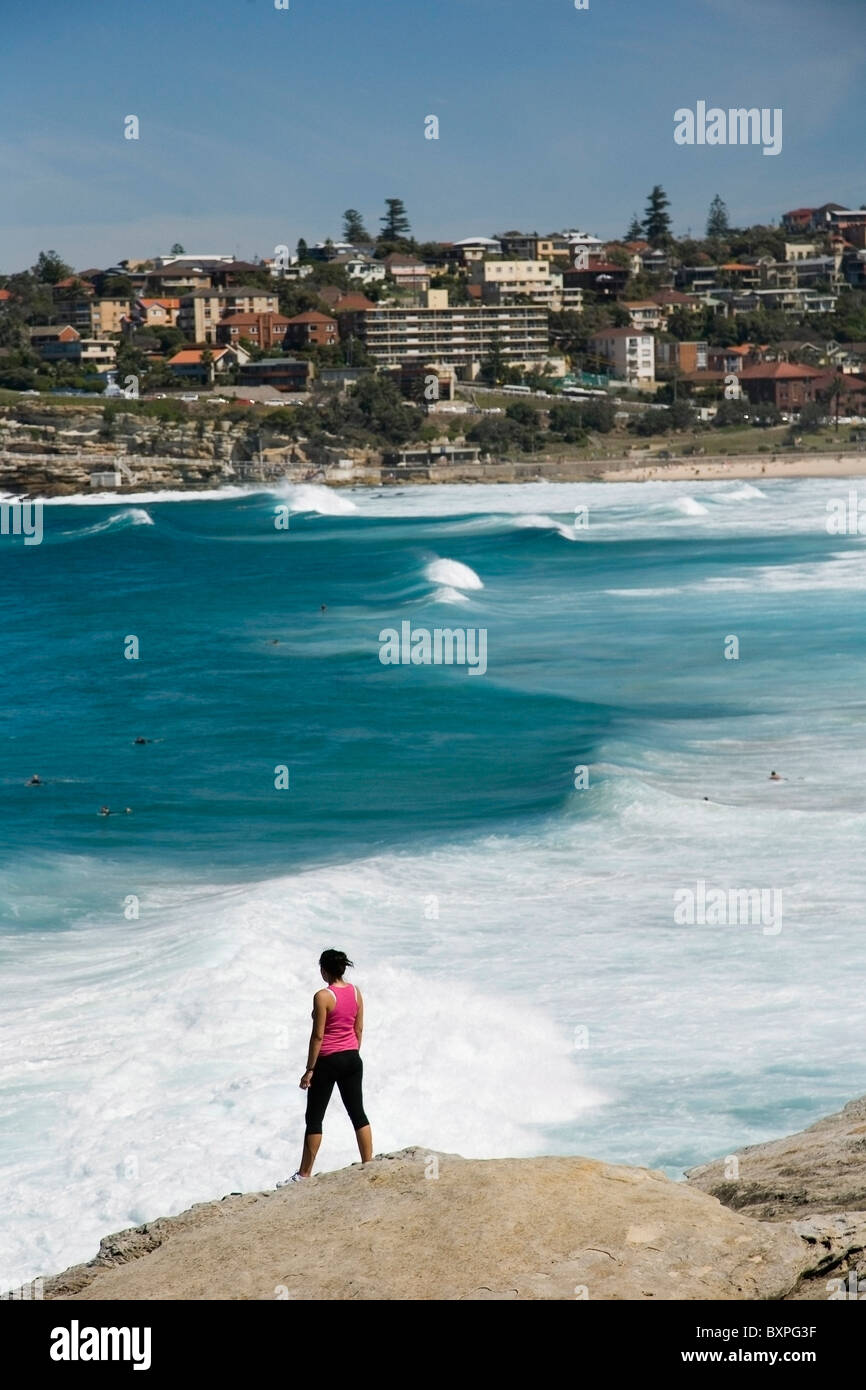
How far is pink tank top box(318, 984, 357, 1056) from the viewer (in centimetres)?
751

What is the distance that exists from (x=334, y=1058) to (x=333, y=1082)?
0.14 metres

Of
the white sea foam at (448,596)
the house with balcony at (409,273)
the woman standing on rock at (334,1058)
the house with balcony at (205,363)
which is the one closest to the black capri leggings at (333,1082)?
the woman standing on rock at (334,1058)

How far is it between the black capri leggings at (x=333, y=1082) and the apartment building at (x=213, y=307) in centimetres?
13956

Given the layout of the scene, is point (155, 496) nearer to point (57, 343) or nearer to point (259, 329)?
point (57, 343)

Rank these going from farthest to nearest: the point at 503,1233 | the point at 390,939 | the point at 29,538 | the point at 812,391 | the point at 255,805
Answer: the point at 812,391 < the point at 29,538 < the point at 255,805 < the point at 390,939 < the point at 503,1233

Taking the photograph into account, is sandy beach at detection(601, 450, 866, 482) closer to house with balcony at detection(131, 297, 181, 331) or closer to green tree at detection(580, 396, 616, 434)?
green tree at detection(580, 396, 616, 434)

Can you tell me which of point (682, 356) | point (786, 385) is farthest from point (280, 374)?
point (786, 385)

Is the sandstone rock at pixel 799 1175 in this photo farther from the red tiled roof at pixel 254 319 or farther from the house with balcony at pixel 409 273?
the house with balcony at pixel 409 273

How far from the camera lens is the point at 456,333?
5448 inches

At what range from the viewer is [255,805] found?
20.6 m

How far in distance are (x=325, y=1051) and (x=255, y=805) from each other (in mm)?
13174

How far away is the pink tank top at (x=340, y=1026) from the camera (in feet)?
24.6
